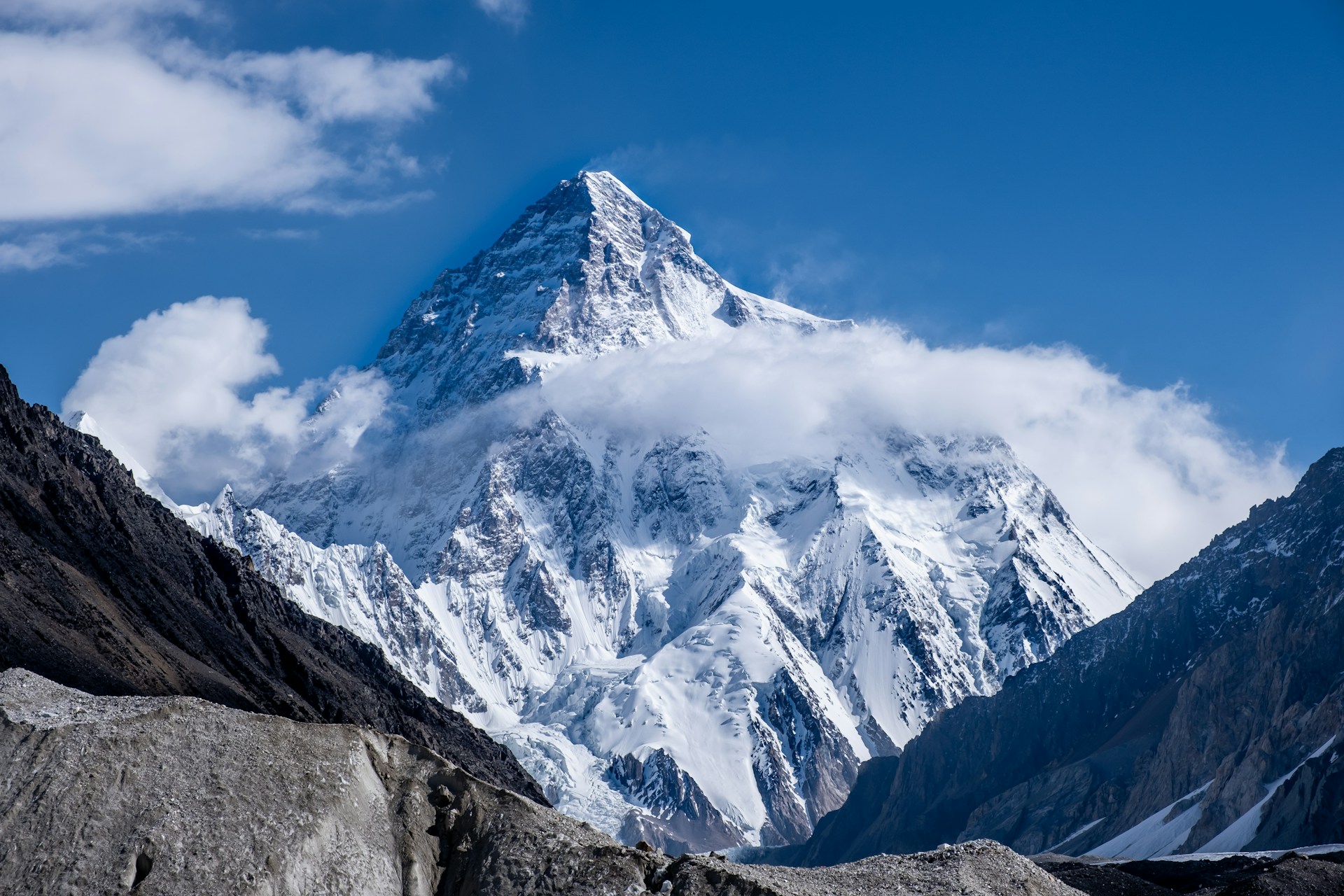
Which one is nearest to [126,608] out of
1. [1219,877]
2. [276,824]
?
[276,824]

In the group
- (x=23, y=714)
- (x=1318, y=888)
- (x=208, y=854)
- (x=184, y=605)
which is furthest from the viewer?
(x=184, y=605)

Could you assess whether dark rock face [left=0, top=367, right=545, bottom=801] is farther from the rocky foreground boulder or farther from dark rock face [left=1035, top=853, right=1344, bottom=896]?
dark rock face [left=1035, top=853, right=1344, bottom=896]

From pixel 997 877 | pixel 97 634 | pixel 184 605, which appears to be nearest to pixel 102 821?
pixel 997 877

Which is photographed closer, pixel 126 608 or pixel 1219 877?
pixel 1219 877

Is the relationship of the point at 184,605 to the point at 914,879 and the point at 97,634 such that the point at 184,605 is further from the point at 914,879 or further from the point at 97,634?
the point at 914,879

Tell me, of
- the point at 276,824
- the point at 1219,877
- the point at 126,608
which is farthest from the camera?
the point at 126,608

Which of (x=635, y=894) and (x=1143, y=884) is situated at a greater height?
(x=1143, y=884)

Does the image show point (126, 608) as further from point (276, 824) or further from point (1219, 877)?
point (1219, 877)

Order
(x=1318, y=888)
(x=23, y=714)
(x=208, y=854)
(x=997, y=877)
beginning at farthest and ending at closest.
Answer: (x=1318, y=888) → (x=997, y=877) → (x=23, y=714) → (x=208, y=854)
